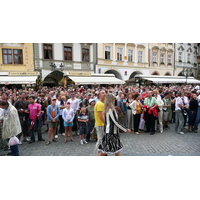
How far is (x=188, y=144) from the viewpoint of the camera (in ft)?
19.1

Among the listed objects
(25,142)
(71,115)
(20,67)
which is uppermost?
(20,67)

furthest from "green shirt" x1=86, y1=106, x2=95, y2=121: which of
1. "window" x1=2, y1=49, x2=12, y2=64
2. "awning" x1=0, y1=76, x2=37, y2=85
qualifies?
"window" x1=2, y1=49, x2=12, y2=64

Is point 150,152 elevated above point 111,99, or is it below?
below

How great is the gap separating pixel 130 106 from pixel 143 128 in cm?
119

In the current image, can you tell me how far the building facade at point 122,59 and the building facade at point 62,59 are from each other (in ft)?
4.18

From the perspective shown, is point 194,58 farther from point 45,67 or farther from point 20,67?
point 20,67

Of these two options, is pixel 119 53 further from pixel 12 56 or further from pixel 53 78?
pixel 12 56

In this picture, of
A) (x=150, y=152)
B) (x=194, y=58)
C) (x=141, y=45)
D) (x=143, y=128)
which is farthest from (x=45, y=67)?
(x=194, y=58)

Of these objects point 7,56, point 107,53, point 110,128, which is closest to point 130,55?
point 107,53

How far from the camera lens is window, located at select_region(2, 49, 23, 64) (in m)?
19.3

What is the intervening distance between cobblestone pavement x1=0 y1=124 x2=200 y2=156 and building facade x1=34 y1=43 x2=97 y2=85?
14.9 metres

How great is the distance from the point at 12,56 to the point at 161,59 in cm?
2262

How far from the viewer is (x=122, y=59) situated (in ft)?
86.6

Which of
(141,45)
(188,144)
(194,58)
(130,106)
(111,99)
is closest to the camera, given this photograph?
(111,99)
